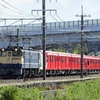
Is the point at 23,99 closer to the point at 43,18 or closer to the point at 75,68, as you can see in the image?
the point at 43,18

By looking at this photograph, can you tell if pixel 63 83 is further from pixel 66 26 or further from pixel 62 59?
pixel 66 26

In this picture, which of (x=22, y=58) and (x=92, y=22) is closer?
(x=22, y=58)

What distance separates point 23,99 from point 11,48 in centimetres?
3045

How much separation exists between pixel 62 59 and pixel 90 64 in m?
13.5

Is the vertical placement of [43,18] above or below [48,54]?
above

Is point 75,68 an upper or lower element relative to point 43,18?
lower

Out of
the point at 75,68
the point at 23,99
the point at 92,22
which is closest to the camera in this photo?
the point at 23,99

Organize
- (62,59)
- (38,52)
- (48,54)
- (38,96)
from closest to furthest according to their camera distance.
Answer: (38,96) → (38,52) → (48,54) → (62,59)

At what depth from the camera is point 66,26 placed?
9900 centimetres

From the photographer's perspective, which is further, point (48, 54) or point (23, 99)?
point (48, 54)

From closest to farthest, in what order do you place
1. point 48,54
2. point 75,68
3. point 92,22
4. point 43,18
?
point 43,18
point 48,54
point 75,68
point 92,22

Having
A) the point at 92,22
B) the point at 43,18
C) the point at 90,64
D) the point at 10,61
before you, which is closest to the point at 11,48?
the point at 10,61

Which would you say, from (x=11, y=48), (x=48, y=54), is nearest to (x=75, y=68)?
(x=48, y=54)

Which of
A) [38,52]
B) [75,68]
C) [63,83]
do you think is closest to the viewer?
[63,83]
